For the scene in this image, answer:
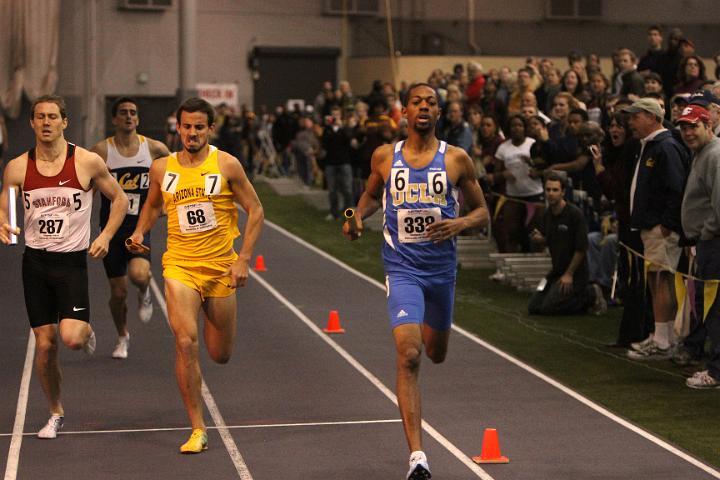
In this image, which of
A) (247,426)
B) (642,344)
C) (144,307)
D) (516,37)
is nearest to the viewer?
(247,426)

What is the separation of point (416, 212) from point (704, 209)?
352 cm

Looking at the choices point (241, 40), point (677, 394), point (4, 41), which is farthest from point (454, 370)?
point (241, 40)

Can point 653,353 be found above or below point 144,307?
below

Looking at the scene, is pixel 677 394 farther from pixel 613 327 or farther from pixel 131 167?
pixel 131 167

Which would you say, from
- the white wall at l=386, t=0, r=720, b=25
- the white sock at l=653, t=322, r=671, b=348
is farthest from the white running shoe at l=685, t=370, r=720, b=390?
the white wall at l=386, t=0, r=720, b=25

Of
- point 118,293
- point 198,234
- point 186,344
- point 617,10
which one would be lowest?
point 118,293

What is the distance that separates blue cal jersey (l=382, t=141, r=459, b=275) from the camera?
825 centimetres

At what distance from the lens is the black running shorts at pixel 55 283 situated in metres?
9.18

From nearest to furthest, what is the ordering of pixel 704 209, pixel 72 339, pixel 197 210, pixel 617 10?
pixel 197 210 < pixel 72 339 < pixel 704 209 < pixel 617 10

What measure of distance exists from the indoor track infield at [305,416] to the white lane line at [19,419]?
15mm

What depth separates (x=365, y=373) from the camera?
1165cm

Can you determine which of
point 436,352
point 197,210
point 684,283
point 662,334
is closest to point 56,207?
point 197,210

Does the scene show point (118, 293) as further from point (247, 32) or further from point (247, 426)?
point (247, 32)

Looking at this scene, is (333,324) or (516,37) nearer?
(333,324)
